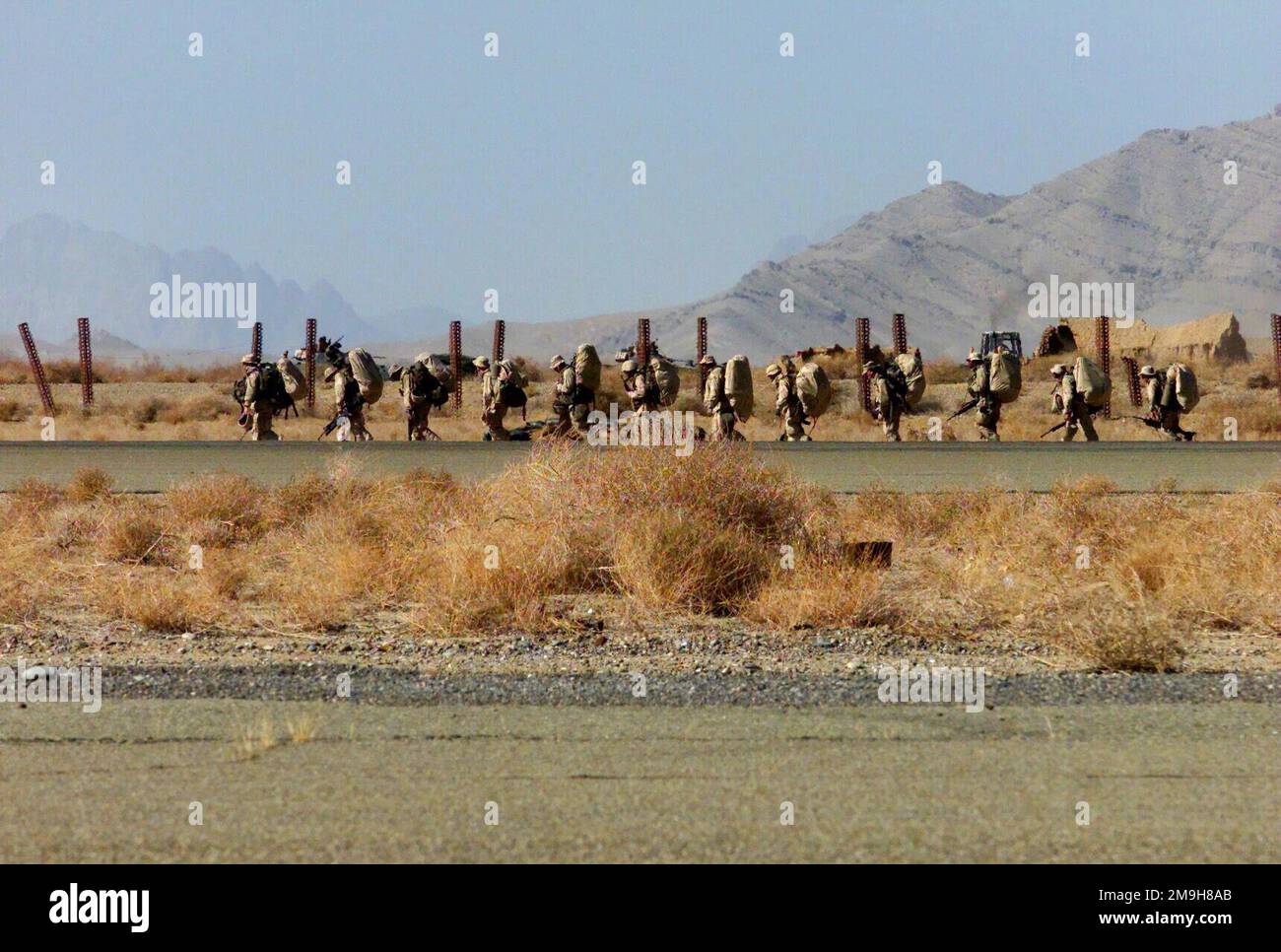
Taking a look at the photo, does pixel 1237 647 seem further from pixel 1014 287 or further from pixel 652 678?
pixel 1014 287

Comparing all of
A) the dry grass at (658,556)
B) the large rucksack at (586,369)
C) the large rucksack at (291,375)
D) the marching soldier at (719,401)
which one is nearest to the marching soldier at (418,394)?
the large rucksack at (291,375)

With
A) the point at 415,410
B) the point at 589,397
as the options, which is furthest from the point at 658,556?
the point at 415,410

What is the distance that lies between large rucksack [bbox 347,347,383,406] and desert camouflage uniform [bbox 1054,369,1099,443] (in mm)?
8961

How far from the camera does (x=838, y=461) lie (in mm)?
18078

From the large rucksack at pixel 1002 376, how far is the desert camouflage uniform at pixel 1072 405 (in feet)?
1.93

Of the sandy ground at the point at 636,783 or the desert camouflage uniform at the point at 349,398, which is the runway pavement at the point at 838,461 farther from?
the sandy ground at the point at 636,783

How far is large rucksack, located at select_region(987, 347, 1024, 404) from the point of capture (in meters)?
23.7

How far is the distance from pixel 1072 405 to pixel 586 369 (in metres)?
6.82

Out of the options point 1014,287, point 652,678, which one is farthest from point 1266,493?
point 1014,287

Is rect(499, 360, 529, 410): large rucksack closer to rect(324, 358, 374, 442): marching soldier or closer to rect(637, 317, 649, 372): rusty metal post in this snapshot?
rect(324, 358, 374, 442): marching soldier

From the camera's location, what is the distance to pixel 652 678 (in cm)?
932

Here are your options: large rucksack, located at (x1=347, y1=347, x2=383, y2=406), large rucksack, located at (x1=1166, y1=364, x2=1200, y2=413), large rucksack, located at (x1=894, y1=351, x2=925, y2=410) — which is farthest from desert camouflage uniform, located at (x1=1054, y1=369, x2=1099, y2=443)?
large rucksack, located at (x1=347, y1=347, x2=383, y2=406)

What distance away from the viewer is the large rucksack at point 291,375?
2306cm
